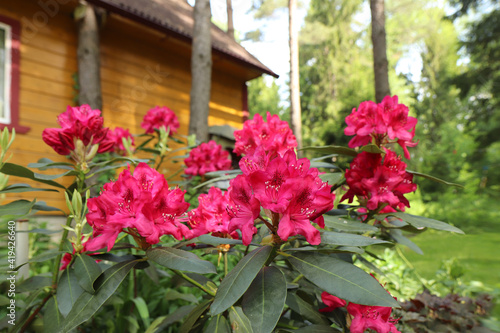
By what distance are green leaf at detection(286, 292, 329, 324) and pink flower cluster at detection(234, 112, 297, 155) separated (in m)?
0.66

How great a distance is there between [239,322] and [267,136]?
39.1 inches

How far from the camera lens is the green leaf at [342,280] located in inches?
28.4

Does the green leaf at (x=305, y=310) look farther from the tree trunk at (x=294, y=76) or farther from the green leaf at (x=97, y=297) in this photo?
the tree trunk at (x=294, y=76)

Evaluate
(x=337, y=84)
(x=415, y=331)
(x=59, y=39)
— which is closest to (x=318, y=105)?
(x=337, y=84)

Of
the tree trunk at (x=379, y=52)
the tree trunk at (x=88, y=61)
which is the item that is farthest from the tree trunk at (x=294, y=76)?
the tree trunk at (x=88, y=61)

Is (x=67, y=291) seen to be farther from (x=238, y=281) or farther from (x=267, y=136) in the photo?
(x=267, y=136)

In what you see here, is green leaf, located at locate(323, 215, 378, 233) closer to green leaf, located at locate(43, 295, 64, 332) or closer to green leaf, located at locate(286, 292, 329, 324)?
green leaf, located at locate(286, 292, 329, 324)

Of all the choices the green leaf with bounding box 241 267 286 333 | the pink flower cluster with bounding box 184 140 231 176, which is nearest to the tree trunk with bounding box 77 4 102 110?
the pink flower cluster with bounding box 184 140 231 176

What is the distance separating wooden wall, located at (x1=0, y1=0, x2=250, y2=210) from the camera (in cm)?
478

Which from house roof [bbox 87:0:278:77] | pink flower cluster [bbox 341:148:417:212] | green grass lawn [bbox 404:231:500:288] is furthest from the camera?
house roof [bbox 87:0:278:77]

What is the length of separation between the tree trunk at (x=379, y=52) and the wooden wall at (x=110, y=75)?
120 inches

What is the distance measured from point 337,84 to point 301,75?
3.11 meters

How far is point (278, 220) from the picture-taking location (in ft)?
2.84

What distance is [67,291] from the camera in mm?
994
